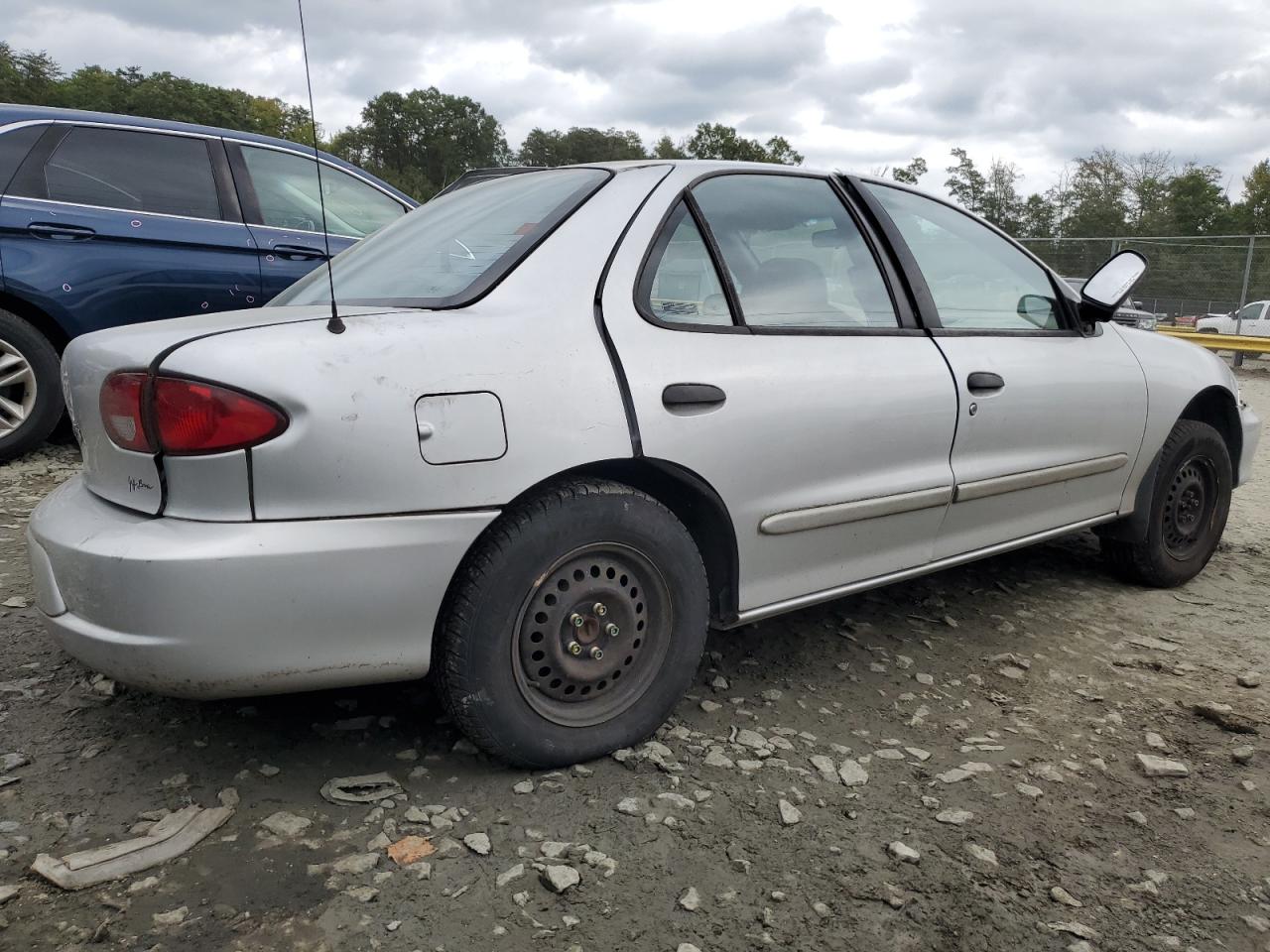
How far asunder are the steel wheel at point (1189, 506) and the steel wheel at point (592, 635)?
99.8 inches

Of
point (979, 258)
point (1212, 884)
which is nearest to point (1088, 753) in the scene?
point (1212, 884)

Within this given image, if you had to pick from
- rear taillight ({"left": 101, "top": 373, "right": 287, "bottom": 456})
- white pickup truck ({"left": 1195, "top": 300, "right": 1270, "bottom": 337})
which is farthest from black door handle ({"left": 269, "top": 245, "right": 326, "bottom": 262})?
white pickup truck ({"left": 1195, "top": 300, "right": 1270, "bottom": 337})

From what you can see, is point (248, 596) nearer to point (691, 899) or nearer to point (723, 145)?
point (691, 899)

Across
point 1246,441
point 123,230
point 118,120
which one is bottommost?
point 1246,441

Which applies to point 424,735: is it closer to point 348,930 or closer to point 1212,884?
point 348,930

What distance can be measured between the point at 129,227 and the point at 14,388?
0.95 meters

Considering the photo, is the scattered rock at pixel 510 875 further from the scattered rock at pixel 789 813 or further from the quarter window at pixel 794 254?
the quarter window at pixel 794 254

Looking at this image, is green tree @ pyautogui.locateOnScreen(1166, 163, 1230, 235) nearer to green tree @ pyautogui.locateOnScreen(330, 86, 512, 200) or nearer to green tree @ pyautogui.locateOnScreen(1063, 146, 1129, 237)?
green tree @ pyautogui.locateOnScreen(1063, 146, 1129, 237)

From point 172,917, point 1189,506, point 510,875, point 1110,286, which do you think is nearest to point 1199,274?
point 1189,506

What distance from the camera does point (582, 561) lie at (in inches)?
93.4

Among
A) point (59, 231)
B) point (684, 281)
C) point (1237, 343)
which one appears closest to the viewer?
point (684, 281)

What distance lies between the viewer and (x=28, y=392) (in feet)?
16.0

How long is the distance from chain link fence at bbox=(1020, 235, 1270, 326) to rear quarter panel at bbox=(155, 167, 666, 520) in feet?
55.4

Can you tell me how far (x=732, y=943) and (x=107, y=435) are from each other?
5.40 ft
